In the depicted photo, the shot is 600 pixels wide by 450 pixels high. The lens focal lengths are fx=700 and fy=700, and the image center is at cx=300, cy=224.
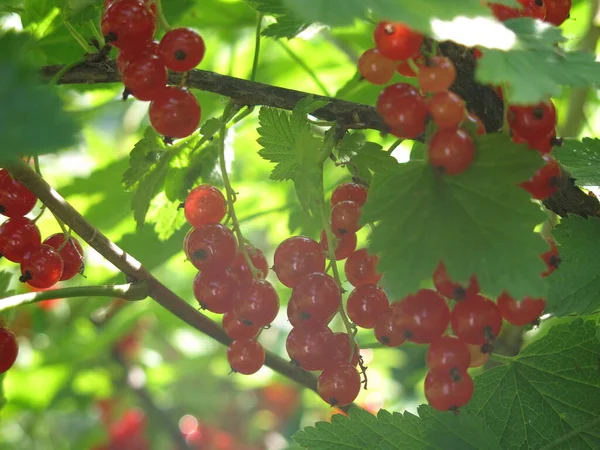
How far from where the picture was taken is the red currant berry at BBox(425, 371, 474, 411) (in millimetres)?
773

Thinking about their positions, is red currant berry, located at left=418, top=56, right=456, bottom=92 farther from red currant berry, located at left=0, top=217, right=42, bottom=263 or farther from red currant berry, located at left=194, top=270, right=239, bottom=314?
red currant berry, located at left=0, top=217, right=42, bottom=263

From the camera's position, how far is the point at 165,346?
336 cm

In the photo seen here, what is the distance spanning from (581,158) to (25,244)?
0.79 m

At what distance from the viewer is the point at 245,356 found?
96 centimetres

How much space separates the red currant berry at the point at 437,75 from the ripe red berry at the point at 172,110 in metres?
0.32

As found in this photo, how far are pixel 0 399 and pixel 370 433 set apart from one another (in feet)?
2.21

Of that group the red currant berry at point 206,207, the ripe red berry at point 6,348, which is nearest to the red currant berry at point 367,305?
the red currant berry at point 206,207

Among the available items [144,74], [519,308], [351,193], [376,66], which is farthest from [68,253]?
[519,308]

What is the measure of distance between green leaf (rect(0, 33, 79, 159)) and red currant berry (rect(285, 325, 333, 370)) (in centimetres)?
45

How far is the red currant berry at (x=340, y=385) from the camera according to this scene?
865mm

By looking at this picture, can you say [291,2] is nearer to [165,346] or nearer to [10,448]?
[10,448]

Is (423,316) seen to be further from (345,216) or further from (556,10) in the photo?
(556,10)

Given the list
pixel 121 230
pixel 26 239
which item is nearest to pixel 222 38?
pixel 121 230

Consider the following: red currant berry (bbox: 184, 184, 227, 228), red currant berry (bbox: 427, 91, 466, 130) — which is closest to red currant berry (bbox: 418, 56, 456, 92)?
red currant berry (bbox: 427, 91, 466, 130)
